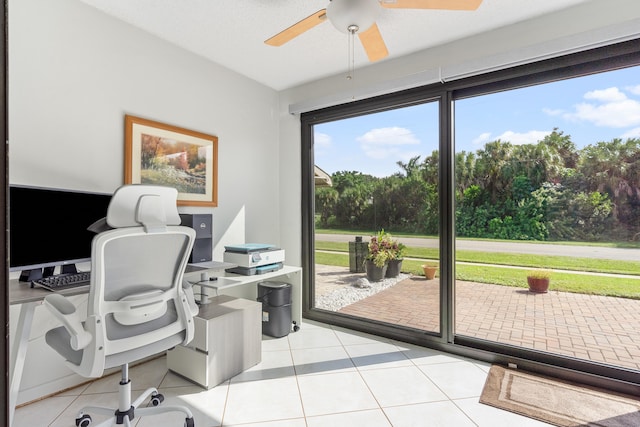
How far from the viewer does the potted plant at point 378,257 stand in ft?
10.8

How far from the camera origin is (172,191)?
1820 mm

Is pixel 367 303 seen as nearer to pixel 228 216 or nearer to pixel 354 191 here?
pixel 354 191

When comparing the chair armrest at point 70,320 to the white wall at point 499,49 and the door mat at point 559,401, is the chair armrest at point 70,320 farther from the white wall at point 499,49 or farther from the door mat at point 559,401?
the white wall at point 499,49

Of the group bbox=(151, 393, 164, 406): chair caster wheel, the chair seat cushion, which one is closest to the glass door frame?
bbox=(151, 393, 164, 406): chair caster wheel

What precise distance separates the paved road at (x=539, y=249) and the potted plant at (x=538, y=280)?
6.2 inches

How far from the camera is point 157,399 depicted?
80.1 inches

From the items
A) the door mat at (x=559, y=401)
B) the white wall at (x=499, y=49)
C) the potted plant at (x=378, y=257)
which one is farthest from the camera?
the potted plant at (x=378, y=257)

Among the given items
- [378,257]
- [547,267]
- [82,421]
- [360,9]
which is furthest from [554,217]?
[82,421]

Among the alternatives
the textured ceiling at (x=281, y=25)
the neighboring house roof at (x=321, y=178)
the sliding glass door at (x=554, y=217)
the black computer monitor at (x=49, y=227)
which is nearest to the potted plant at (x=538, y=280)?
the sliding glass door at (x=554, y=217)

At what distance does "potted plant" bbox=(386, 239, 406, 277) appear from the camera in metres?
3.20

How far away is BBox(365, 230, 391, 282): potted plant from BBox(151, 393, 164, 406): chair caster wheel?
6.76 ft

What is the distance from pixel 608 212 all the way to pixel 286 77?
301 centimetres

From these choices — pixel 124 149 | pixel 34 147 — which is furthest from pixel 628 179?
pixel 34 147

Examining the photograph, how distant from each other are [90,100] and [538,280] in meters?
3.58
